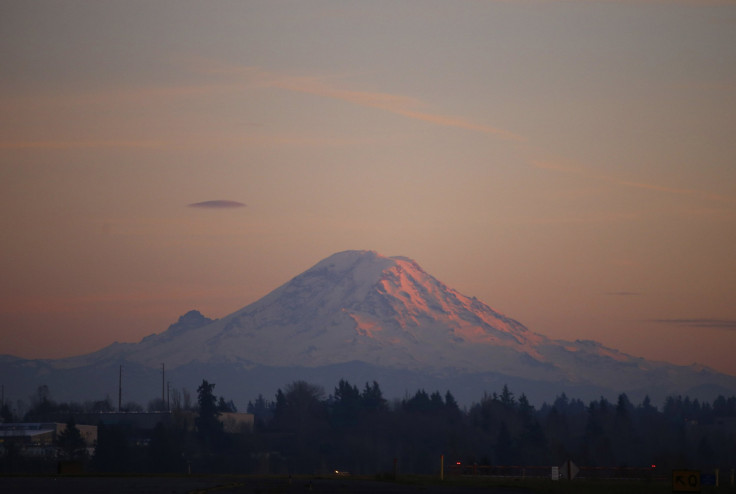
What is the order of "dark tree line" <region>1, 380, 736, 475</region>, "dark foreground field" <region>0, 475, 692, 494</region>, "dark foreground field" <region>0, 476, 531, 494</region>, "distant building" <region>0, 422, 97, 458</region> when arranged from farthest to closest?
"distant building" <region>0, 422, 97, 458</region> → "dark tree line" <region>1, 380, 736, 475</region> → "dark foreground field" <region>0, 475, 692, 494</region> → "dark foreground field" <region>0, 476, 531, 494</region>

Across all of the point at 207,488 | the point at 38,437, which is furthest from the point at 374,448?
the point at 207,488

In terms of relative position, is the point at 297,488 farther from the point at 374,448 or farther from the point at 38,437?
the point at 38,437

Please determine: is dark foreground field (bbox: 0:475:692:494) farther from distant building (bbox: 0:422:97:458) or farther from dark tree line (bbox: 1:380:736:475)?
distant building (bbox: 0:422:97:458)

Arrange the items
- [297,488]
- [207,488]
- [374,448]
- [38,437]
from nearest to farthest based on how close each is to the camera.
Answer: [207,488], [297,488], [38,437], [374,448]

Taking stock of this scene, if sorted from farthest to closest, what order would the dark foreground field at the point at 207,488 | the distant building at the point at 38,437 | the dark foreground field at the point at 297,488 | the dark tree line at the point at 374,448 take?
the distant building at the point at 38,437
the dark tree line at the point at 374,448
the dark foreground field at the point at 297,488
the dark foreground field at the point at 207,488

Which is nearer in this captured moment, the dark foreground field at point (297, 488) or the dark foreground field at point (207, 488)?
the dark foreground field at point (207, 488)

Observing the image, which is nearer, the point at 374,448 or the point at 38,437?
the point at 38,437

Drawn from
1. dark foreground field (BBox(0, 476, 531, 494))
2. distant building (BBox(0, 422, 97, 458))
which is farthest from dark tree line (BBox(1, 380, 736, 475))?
dark foreground field (BBox(0, 476, 531, 494))

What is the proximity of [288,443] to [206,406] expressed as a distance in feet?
63.5

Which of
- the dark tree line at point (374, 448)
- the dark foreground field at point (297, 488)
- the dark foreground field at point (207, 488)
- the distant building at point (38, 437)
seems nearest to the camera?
the dark foreground field at point (207, 488)

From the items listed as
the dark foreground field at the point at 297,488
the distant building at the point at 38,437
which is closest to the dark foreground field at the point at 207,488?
the dark foreground field at the point at 297,488

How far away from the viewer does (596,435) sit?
190250 millimetres

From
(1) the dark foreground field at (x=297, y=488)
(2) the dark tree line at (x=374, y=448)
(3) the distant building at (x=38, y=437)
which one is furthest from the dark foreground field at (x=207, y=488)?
(3) the distant building at (x=38, y=437)

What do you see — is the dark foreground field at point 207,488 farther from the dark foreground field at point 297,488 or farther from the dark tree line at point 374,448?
the dark tree line at point 374,448
